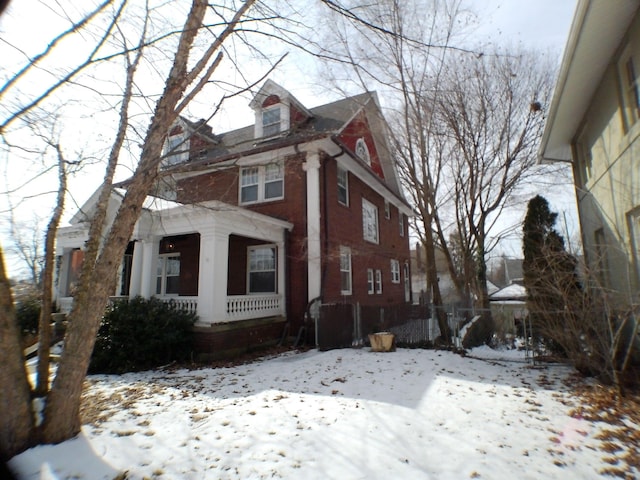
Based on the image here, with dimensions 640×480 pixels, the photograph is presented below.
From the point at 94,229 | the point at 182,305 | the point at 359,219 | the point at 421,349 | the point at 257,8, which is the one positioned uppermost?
the point at 257,8

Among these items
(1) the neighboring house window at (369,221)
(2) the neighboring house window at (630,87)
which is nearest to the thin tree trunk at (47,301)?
(2) the neighboring house window at (630,87)

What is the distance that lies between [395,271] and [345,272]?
249 inches

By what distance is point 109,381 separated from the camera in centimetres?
670

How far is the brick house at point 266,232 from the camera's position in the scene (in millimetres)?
9359

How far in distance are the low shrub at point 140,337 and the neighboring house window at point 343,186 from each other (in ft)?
24.0

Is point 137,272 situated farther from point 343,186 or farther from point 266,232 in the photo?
point 343,186

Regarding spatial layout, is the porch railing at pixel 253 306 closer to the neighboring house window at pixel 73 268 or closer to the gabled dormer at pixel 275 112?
the gabled dormer at pixel 275 112

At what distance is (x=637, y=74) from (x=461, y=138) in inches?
260

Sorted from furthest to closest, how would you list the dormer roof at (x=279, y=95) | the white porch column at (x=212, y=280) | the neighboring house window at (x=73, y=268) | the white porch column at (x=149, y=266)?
the neighboring house window at (x=73, y=268), the dormer roof at (x=279, y=95), the white porch column at (x=149, y=266), the white porch column at (x=212, y=280)

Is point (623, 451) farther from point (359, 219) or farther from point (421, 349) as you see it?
point (359, 219)

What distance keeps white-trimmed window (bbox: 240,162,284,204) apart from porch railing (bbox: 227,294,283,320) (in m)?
3.73

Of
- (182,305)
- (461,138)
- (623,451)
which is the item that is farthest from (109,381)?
(461,138)

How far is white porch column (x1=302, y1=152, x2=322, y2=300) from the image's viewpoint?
11305 millimetres

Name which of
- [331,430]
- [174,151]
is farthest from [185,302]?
[331,430]
